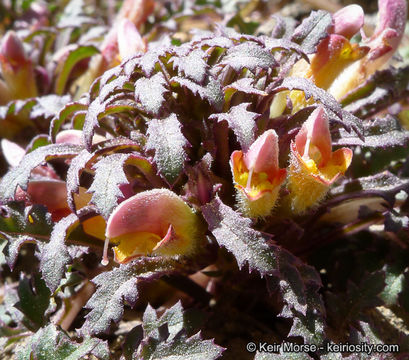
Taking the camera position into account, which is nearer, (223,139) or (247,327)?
(223,139)

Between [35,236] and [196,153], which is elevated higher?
[196,153]

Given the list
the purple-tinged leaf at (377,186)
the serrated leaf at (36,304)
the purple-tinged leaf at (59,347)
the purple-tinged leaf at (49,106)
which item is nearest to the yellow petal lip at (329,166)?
the purple-tinged leaf at (377,186)

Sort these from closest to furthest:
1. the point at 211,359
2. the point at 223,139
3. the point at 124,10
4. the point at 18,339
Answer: the point at 211,359
the point at 223,139
the point at 18,339
the point at 124,10

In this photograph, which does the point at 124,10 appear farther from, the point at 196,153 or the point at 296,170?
the point at 296,170

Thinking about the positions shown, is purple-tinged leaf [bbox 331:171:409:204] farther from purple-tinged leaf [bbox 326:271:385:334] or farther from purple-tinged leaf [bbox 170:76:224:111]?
purple-tinged leaf [bbox 170:76:224:111]

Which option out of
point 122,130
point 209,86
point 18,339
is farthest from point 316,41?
point 18,339

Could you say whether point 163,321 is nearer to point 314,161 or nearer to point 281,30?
point 314,161
